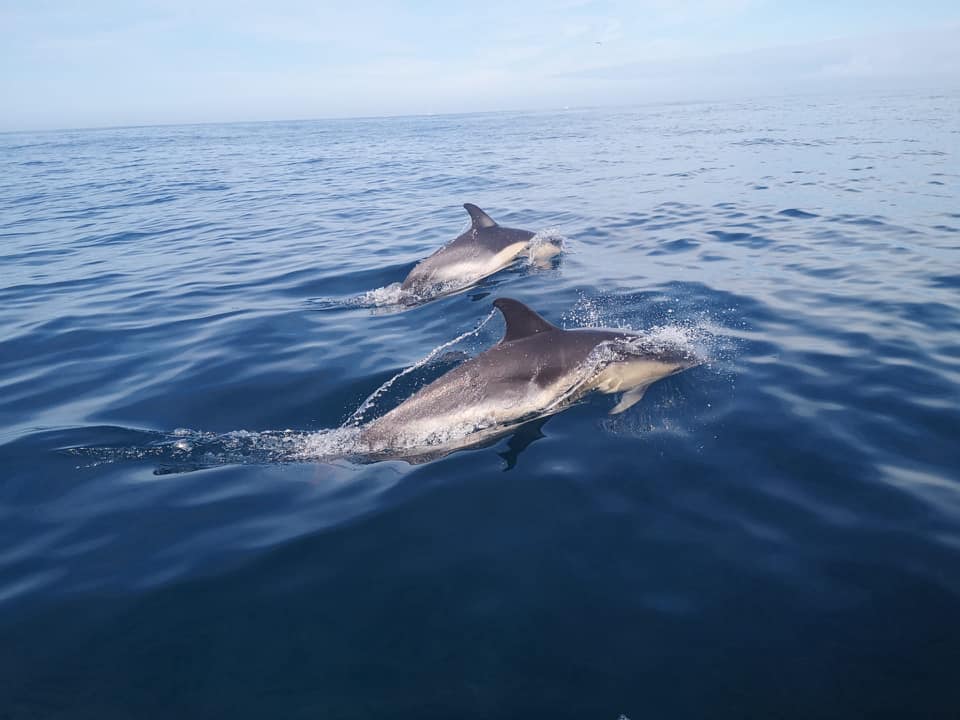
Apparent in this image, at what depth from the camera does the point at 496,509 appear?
541 cm

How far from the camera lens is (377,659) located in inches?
152

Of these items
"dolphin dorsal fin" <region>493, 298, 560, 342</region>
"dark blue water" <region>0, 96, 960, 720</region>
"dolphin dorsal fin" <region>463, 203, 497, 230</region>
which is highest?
"dolphin dorsal fin" <region>463, 203, 497, 230</region>

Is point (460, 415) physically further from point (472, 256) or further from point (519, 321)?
point (472, 256)

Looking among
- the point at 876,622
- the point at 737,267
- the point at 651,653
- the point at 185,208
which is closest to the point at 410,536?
the point at 651,653

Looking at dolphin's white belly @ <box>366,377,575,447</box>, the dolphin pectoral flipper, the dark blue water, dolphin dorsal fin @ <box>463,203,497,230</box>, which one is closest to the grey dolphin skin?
dolphin dorsal fin @ <box>463,203,497,230</box>

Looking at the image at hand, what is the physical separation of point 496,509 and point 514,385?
6.31ft

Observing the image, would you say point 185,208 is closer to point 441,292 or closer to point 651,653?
point 441,292

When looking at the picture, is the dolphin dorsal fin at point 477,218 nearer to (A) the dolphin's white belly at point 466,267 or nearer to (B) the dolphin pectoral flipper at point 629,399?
(A) the dolphin's white belly at point 466,267

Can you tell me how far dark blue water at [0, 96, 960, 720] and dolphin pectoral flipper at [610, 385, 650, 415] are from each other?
0.45 feet

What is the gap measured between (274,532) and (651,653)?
3.22 meters

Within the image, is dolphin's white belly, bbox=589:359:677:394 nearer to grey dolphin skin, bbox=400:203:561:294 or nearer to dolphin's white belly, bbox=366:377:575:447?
dolphin's white belly, bbox=366:377:575:447

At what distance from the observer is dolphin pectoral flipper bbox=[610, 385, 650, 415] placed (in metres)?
7.03

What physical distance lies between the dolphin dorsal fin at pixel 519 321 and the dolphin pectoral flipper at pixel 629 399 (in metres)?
1.19

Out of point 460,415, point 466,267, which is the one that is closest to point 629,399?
point 460,415
